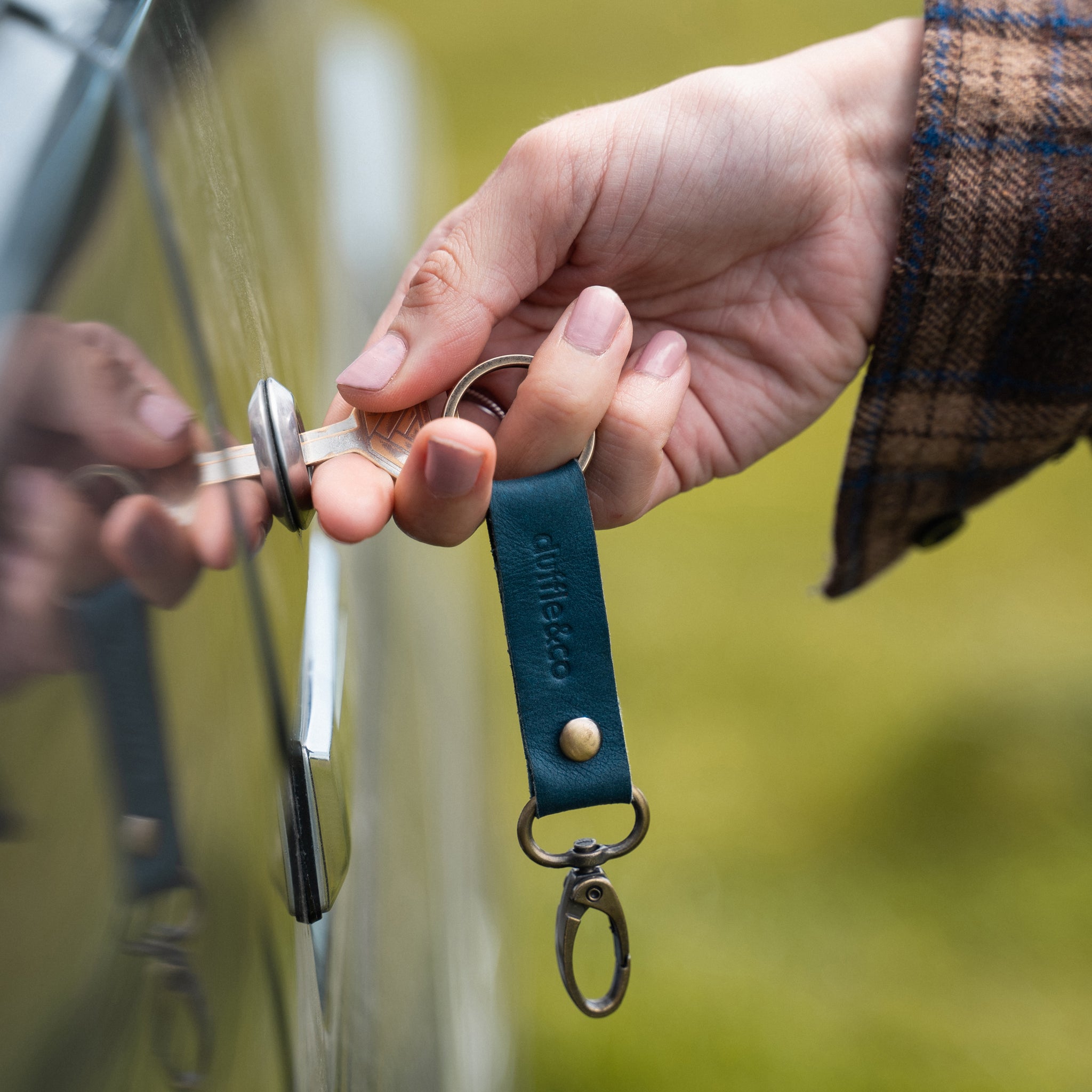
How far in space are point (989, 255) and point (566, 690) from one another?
2.48ft

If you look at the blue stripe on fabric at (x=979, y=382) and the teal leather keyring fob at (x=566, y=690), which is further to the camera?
the blue stripe on fabric at (x=979, y=382)

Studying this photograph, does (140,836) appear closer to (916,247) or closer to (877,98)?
(916,247)

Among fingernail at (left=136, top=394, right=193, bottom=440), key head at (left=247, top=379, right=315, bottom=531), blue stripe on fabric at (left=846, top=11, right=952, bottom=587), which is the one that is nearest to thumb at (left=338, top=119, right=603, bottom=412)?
key head at (left=247, top=379, right=315, bottom=531)

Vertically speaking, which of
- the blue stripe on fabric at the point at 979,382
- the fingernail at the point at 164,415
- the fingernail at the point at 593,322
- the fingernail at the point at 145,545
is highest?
the fingernail at the point at 593,322

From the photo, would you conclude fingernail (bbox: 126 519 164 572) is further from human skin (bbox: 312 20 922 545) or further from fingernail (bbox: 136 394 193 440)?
human skin (bbox: 312 20 922 545)

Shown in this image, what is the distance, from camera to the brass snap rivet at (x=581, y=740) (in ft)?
2.66

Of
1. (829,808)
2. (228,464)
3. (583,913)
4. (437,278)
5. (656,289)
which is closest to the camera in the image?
(228,464)

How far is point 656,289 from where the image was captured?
4.21ft

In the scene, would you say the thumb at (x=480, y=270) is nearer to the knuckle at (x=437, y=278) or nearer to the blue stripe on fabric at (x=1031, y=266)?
the knuckle at (x=437, y=278)

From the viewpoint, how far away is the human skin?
88 centimetres

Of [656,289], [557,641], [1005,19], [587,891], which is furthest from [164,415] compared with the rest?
[1005,19]

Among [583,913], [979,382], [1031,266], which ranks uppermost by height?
[1031,266]

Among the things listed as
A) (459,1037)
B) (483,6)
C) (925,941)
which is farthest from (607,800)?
(483,6)

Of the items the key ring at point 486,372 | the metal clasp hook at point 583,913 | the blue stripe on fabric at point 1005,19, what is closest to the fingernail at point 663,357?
the key ring at point 486,372
